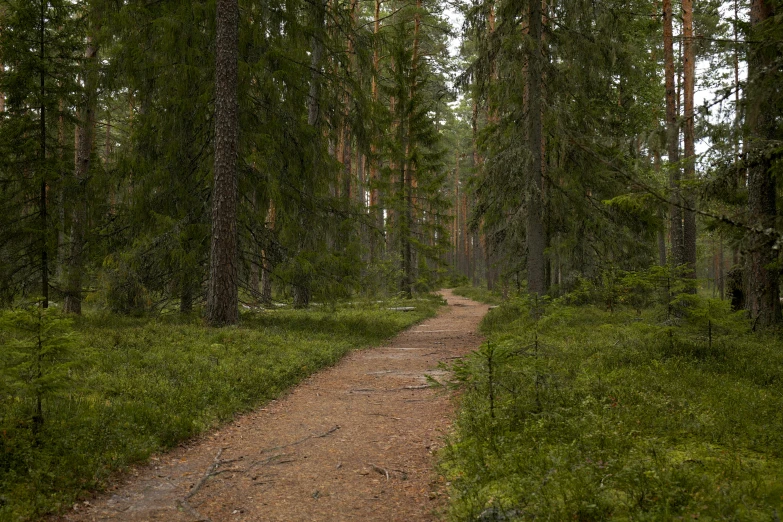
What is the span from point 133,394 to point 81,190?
28.3 ft

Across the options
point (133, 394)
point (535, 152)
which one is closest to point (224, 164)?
point (133, 394)

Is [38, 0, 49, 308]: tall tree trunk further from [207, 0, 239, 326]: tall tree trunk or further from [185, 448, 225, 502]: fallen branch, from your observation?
[185, 448, 225, 502]: fallen branch

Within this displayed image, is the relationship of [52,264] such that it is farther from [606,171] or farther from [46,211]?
[606,171]

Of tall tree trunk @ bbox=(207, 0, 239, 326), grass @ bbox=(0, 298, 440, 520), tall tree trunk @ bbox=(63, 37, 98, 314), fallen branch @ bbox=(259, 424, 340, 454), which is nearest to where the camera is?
grass @ bbox=(0, 298, 440, 520)

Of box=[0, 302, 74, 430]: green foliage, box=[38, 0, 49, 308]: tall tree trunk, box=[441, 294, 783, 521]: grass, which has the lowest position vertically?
box=[441, 294, 783, 521]: grass

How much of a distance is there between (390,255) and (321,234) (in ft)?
37.6

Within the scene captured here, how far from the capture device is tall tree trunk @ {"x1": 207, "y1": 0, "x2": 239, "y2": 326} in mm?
11914

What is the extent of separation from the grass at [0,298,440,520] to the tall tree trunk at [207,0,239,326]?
0.94 meters

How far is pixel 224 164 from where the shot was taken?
11.9 metres

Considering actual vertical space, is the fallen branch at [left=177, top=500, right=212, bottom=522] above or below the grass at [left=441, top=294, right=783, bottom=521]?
below

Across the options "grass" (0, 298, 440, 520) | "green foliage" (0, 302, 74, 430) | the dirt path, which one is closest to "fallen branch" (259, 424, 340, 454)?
the dirt path

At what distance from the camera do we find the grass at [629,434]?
11.7 ft

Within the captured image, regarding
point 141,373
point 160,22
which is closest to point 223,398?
point 141,373

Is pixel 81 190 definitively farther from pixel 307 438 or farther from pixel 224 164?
pixel 307 438
